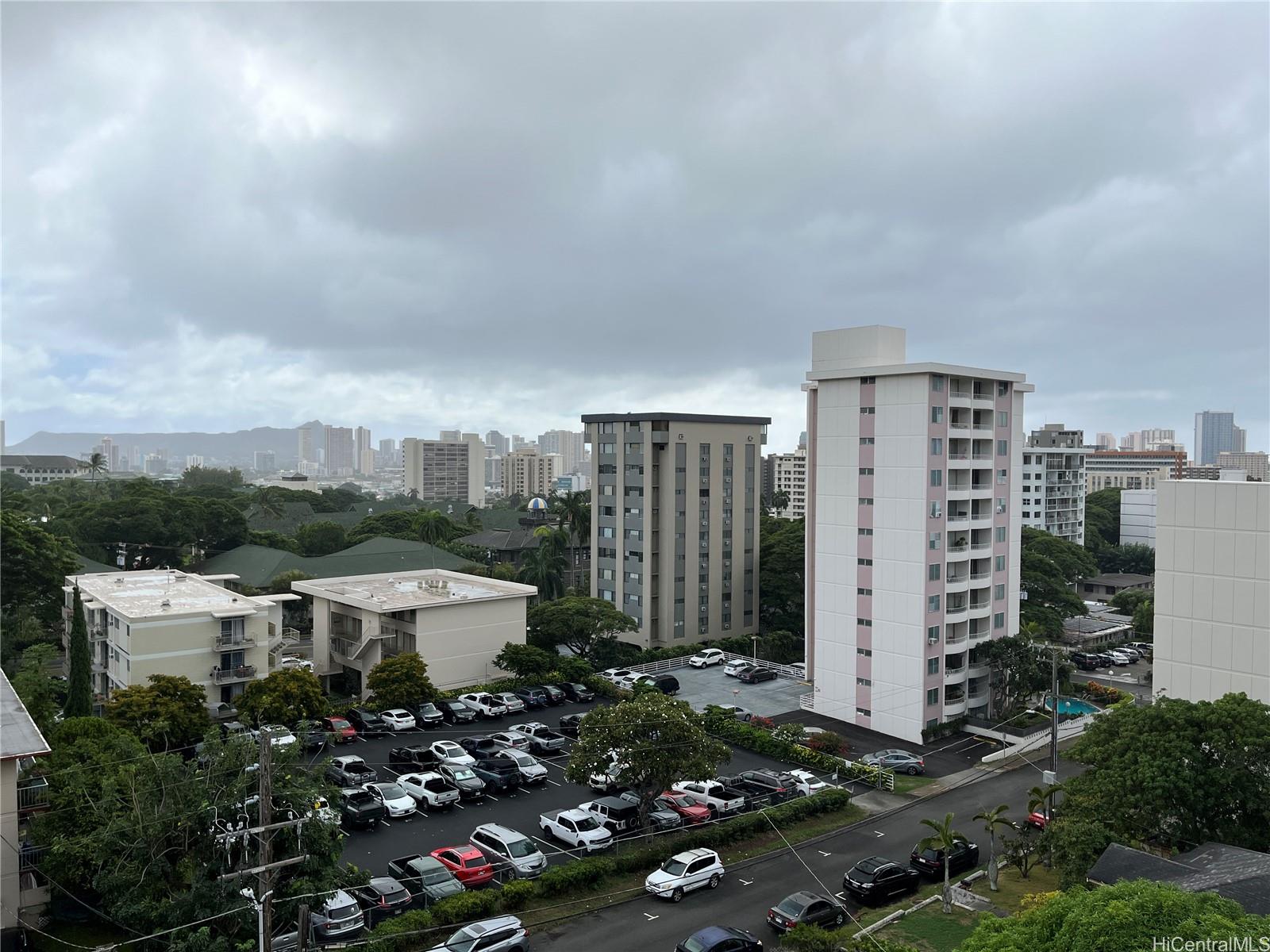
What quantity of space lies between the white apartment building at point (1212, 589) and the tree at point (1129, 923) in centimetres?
1913

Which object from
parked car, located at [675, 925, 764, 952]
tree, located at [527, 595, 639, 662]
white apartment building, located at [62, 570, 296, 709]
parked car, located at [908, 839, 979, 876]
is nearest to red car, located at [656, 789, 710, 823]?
parked car, located at [908, 839, 979, 876]

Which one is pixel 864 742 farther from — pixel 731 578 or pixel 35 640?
pixel 35 640

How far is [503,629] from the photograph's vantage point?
45.8 metres

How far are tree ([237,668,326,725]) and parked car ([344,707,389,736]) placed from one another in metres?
2.07

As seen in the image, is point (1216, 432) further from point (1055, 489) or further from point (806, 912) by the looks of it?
point (806, 912)

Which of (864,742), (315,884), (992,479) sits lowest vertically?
(864,742)

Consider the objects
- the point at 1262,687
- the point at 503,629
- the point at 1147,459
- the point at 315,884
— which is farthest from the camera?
the point at 1147,459

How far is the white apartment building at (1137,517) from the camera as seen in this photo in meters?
96.4

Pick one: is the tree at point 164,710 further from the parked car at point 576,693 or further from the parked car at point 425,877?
the parked car at point 576,693

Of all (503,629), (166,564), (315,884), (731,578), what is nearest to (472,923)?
(315,884)

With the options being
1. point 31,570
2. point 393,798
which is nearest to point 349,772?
point 393,798

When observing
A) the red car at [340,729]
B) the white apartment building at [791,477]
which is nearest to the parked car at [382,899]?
the red car at [340,729]

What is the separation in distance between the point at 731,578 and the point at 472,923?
39.4 m

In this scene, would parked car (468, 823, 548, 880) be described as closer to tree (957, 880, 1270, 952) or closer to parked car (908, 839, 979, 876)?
parked car (908, 839, 979, 876)
